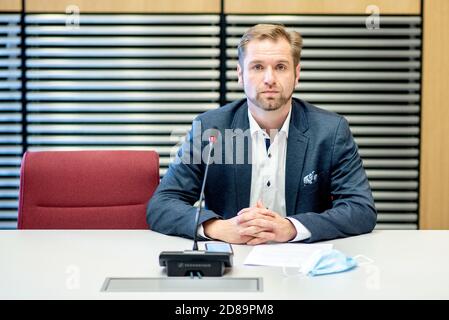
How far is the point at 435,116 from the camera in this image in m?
4.31

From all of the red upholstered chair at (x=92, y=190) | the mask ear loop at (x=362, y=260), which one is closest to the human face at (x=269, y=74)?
the red upholstered chair at (x=92, y=190)

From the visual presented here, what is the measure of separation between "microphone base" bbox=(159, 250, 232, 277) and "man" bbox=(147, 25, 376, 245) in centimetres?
73

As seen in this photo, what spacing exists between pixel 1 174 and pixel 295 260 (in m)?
2.87

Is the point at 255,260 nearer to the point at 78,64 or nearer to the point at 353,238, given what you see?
the point at 353,238

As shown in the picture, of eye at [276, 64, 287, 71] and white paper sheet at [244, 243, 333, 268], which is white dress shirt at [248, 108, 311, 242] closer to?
eye at [276, 64, 287, 71]

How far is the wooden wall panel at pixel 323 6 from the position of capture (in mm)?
4285

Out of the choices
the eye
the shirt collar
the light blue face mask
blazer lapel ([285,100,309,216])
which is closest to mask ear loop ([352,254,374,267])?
the light blue face mask

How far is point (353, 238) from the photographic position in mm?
2475

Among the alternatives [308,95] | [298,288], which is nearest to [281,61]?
[298,288]

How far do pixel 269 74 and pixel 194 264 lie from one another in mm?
1122

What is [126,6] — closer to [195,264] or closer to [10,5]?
[10,5]

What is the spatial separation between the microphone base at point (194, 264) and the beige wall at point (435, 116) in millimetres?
2743

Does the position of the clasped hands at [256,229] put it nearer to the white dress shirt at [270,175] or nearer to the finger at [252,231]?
Answer: the finger at [252,231]
